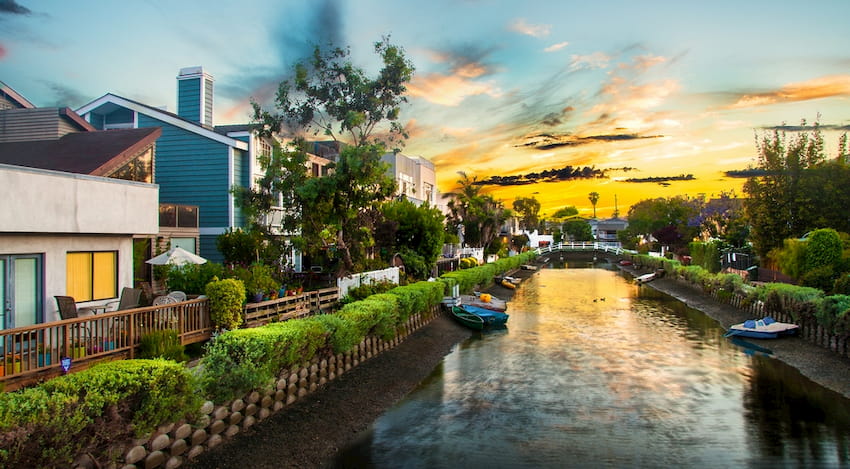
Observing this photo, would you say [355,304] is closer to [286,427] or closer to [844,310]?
[286,427]

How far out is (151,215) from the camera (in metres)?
17.9

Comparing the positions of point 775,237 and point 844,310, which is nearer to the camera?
point 844,310

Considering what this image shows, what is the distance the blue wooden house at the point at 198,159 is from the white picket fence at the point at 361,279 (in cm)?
804

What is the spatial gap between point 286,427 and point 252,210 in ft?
51.9

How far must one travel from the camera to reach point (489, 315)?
33094mm

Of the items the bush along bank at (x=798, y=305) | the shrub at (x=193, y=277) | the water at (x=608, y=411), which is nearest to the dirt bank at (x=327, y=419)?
the water at (x=608, y=411)

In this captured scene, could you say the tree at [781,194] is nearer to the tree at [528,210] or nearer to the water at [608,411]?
the water at [608,411]

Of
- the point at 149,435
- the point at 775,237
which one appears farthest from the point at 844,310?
the point at 149,435

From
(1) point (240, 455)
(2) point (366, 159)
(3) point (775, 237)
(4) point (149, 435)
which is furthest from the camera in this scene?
(3) point (775, 237)

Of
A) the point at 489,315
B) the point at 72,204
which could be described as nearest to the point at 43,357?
the point at 72,204

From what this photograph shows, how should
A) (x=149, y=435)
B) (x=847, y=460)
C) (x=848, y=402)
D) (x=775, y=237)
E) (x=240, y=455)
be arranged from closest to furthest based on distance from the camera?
(x=149, y=435), (x=240, y=455), (x=847, y=460), (x=848, y=402), (x=775, y=237)

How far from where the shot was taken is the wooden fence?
10969 mm

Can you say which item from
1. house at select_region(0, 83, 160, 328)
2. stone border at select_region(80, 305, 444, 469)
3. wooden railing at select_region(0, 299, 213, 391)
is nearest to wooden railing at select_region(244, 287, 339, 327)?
wooden railing at select_region(0, 299, 213, 391)

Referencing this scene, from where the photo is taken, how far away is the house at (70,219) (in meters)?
13.9
